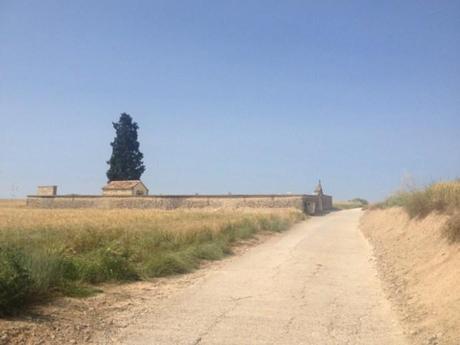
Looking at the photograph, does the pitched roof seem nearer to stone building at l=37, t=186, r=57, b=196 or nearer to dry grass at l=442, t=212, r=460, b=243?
stone building at l=37, t=186, r=57, b=196

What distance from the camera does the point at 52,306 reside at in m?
9.20

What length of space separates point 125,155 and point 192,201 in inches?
972

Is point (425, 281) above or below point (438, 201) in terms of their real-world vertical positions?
below

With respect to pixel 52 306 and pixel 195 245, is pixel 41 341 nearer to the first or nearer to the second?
pixel 52 306

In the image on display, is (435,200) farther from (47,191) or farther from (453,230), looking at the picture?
(47,191)

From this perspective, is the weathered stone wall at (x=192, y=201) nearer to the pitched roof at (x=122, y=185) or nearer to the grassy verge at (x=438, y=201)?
the pitched roof at (x=122, y=185)

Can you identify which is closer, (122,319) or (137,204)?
(122,319)

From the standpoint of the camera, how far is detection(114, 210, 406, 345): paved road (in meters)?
7.82

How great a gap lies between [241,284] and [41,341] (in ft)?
19.9

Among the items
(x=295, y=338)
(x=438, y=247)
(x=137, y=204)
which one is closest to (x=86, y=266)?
(x=295, y=338)

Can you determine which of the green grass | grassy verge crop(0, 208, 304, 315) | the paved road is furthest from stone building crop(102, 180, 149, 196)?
the paved road

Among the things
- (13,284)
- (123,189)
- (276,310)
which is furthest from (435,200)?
(123,189)

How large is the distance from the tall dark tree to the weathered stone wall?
1484 centimetres

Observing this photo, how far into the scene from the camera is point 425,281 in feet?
37.3
